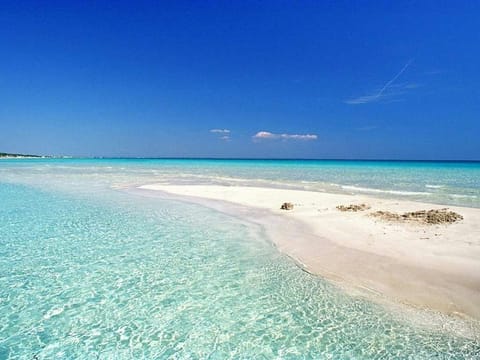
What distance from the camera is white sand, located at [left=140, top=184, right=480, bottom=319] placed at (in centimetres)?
573

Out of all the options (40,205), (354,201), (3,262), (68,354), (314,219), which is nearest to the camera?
(68,354)

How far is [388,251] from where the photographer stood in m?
7.90

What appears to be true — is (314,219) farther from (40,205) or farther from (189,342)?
(40,205)

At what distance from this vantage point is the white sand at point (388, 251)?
18.8ft

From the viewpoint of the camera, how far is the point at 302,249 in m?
8.18

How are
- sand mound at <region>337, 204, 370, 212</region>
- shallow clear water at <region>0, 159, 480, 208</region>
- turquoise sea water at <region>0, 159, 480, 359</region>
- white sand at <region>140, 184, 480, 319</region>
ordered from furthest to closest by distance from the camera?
shallow clear water at <region>0, 159, 480, 208</region>
sand mound at <region>337, 204, 370, 212</region>
white sand at <region>140, 184, 480, 319</region>
turquoise sea water at <region>0, 159, 480, 359</region>

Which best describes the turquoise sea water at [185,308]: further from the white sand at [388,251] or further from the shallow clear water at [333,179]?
the shallow clear water at [333,179]

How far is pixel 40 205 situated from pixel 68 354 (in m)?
12.2

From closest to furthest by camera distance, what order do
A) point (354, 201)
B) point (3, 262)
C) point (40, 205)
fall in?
point (3, 262) → point (40, 205) → point (354, 201)

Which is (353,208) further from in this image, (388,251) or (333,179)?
(333,179)

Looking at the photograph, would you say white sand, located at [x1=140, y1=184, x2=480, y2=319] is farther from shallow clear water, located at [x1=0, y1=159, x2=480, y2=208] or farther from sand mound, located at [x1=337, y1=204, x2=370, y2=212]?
shallow clear water, located at [x1=0, y1=159, x2=480, y2=208]

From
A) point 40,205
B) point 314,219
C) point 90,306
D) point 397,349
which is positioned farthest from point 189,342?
point 40,205

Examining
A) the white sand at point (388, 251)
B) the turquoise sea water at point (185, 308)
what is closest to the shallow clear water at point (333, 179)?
the white sand at point (388, 251)

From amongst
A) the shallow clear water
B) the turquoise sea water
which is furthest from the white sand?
the shallow clear water
